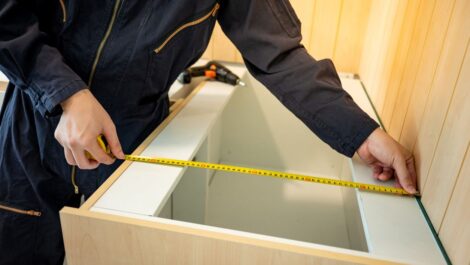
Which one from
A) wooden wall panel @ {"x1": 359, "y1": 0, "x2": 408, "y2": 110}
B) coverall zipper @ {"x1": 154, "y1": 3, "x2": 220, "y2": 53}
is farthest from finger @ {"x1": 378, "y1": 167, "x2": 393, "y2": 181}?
coverall zipper @ {"x1": 154, "y1": 3, "x2": 220, "y2": 53}

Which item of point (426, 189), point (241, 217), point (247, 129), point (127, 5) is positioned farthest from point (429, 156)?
point (247, 129)

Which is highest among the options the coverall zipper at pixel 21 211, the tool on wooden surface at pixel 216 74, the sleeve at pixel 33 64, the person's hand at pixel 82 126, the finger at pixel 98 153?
the sleeve at pixel 33 64

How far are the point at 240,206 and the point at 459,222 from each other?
94 centimetres

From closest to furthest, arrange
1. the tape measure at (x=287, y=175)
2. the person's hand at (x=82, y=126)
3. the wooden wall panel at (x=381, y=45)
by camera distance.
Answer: the person's hand at (x=82, y=126) < the tape measure at (x=287, y=175) < the wooden wall panel at (x=381, y=45)

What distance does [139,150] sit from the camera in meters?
0.88

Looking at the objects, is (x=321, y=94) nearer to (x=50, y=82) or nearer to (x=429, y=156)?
(x=429, y=156)

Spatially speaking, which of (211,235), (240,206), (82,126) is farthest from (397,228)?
(240,206)

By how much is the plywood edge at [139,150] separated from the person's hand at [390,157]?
48 centimetres

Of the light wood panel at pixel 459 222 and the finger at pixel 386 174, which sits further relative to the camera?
the finger at pixel 386 174

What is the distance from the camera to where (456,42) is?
66 cm

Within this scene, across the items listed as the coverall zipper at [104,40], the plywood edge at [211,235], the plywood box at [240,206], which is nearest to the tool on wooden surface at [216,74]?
the plywood box at [240,206]

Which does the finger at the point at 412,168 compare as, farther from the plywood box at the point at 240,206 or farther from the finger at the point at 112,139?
the finger at the point at 112,139

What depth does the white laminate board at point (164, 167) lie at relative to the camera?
689 mm

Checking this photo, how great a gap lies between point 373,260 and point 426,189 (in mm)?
223
